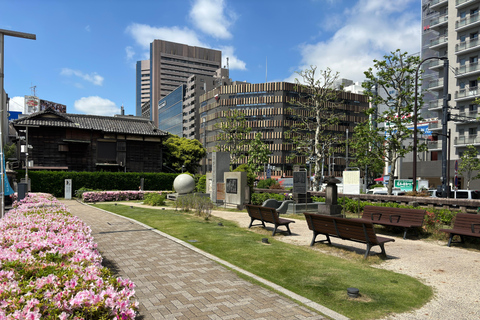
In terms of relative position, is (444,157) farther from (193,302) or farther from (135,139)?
(135,139)

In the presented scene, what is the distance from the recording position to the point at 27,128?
37750 mm

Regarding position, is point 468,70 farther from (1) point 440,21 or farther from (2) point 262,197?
(2) point 262,197

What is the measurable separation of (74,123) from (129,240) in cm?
3640

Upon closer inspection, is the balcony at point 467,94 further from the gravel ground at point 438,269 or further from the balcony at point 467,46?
the gravel ground at point 438,269

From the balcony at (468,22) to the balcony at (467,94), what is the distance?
7.79 m

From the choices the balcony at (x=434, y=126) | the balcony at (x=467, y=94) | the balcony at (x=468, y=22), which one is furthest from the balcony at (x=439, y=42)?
the balcony at (x=434, y=126)

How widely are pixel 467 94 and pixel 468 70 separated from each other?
3.05 metres

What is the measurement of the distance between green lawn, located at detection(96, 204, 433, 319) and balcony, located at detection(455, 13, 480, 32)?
46363mm

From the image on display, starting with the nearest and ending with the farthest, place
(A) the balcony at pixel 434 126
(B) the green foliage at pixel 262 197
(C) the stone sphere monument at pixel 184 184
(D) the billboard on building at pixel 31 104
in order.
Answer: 1. (B) the green foliage at pixel 262 197
2. (C) the stone sphere monument at pixel 184 184
3. (A) the balcony at pixel 434 126
4. (D) the billboard on building at pixel 31 104

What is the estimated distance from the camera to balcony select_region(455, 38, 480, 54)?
4200 cm

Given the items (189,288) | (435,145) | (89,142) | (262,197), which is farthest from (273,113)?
(189,288)

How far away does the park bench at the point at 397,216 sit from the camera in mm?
11047

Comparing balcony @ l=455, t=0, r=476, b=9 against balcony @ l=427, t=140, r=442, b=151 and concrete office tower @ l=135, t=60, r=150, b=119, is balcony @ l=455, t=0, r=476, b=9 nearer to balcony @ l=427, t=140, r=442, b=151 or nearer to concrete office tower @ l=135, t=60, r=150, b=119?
balcony @ l=427, t=140, r=442, b=151

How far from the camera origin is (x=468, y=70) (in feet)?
141
